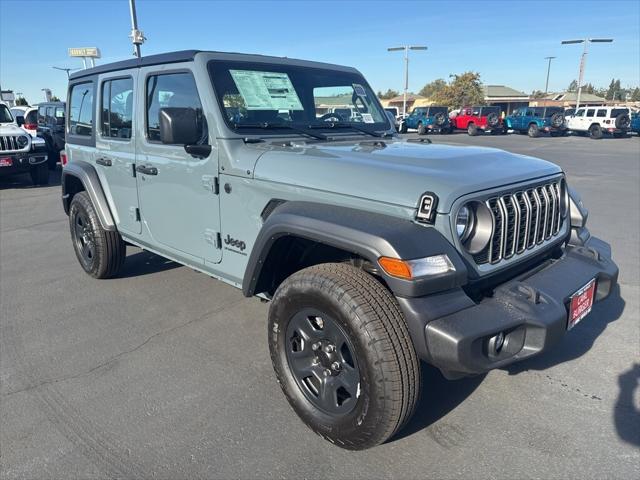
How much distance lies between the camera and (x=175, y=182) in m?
3.54

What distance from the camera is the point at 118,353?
353 centimetres

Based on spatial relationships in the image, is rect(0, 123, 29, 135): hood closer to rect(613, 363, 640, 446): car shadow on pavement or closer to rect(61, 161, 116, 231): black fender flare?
rect(61, 161, 116, 231): black fender flare

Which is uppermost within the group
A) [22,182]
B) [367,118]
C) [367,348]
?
[367,118]

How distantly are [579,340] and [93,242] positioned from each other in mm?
4328

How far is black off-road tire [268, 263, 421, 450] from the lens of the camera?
2.15m

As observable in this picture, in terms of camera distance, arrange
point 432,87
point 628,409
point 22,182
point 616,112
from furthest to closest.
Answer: point 432,87 < point 616,112 < point 22,182 < point 628,409

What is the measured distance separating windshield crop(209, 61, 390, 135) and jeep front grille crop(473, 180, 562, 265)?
5.20 ft

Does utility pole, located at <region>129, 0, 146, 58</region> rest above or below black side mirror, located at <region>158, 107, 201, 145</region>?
above

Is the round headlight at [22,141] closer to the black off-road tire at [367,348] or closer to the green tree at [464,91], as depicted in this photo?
the black off-road tire at [367,348]

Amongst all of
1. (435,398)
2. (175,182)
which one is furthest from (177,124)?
(435,398)

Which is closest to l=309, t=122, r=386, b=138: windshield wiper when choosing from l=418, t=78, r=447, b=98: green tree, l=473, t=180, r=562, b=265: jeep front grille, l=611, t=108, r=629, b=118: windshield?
l=473, t=180, r=562, b=265: jeep front grille

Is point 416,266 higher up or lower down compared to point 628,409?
higher up

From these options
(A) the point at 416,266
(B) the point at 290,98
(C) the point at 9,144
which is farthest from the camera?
(C) the point at 9,144

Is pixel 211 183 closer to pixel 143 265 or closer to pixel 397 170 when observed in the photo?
pixel 397 170
